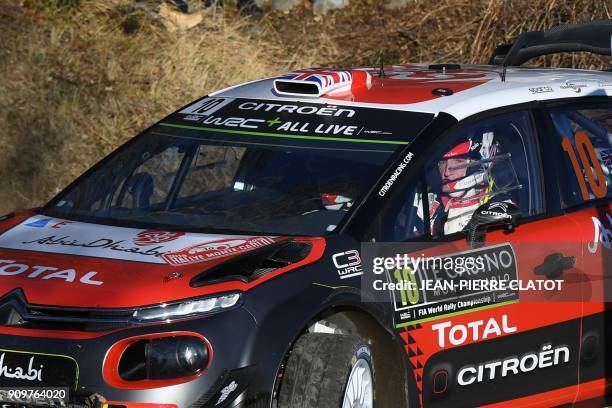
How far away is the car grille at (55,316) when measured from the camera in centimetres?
458

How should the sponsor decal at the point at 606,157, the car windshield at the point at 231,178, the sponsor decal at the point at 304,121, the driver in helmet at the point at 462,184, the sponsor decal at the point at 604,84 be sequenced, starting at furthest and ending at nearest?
the sponsor decal at the point at 604,84 < the sponsor decal at the point at 606,157 < the sponsor decal at the point at 304,121 < the driver in helmet at the point at 462,184 < the car windshield at the point at 231,178

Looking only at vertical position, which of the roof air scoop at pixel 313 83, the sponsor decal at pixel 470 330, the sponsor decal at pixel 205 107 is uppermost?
the roof air scoop at pixel 313 83

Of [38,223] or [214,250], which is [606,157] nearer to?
[214,250]

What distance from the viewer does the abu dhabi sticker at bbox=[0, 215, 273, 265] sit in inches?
196

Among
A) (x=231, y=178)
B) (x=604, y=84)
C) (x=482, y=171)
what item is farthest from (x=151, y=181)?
(x=604, y=84)

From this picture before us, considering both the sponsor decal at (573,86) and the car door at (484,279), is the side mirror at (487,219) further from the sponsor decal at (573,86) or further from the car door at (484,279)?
the sponsor decal at (573,86)

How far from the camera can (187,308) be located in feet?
15.1

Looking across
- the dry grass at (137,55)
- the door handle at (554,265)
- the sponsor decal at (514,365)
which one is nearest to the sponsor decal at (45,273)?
the sponsor decal at (514,365)

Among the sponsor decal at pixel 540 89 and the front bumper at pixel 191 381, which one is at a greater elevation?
the sponsor decal at pixel 540 89

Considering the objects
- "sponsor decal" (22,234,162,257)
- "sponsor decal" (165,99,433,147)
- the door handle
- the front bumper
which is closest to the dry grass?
"sponsor decal" (165,99,433,147)

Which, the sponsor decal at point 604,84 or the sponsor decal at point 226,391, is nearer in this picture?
the sponsor decal at point 226,391

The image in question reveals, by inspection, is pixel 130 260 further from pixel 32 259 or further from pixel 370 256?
pixel 370 256

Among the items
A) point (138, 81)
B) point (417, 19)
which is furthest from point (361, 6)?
point (138, 81)

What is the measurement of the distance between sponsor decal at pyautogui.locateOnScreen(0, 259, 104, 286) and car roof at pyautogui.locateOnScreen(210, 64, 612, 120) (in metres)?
1.62
